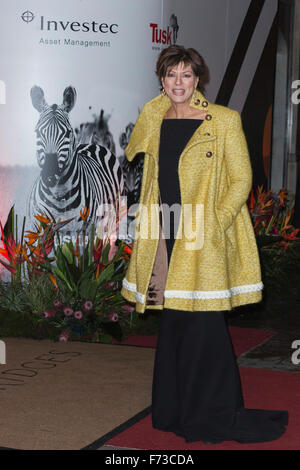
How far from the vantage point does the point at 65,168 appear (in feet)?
23.1

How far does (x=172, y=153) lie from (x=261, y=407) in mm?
1623

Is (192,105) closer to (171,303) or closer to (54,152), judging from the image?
(171,303)

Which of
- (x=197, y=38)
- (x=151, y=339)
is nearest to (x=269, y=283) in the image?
(x=151, y=339)

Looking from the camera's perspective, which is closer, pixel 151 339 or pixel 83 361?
pixel 83 361

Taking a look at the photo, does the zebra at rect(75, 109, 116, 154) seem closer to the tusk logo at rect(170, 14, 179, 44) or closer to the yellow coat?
the tusk logo at rect(170, 14, 179, 44)

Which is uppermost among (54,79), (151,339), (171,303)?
(54,79)

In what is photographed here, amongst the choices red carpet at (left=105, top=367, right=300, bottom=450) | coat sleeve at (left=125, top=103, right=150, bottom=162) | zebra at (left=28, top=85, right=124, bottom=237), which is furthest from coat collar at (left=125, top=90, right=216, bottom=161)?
zebra at (left=28, top=85, right=124, bottom=237)

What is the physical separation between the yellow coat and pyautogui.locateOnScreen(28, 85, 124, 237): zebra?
10.4 ft

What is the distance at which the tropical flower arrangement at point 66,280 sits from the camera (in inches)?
252

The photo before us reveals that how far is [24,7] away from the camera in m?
6.93

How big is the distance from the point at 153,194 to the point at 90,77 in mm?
3366

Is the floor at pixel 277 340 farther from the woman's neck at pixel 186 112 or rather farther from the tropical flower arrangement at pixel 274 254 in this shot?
the woman's neck at pixel 186 112

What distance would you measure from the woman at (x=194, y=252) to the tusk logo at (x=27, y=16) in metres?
3.28

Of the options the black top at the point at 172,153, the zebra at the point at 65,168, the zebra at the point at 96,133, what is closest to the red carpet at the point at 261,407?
the black top at the point at 172,153
